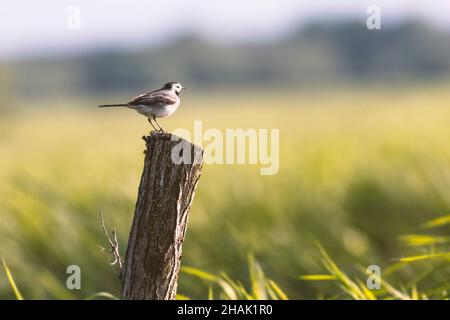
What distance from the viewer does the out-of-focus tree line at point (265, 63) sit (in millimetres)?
78119

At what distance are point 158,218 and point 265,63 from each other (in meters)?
92.1

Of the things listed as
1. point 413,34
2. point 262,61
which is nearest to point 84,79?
point 262,61

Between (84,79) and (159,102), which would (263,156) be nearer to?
(159,102)

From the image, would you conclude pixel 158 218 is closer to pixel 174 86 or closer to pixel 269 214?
pixel 174 86

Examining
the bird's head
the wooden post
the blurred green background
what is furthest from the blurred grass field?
the wooden post

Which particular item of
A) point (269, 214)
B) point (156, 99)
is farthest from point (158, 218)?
point (269, 214)

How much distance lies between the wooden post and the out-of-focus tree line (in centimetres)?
6743

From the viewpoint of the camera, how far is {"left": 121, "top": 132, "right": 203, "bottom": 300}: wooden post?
2.79 m

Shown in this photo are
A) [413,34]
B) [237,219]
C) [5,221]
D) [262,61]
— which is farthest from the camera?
[262,61]

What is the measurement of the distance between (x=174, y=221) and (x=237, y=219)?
207 inches

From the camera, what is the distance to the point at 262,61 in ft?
313

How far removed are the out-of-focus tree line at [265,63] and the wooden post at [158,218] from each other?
221 ft

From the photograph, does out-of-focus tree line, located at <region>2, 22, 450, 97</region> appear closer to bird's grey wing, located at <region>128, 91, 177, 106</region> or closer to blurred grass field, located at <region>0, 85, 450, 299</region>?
blurred grass field, located at <region>0, 85, 450, 299</region>
